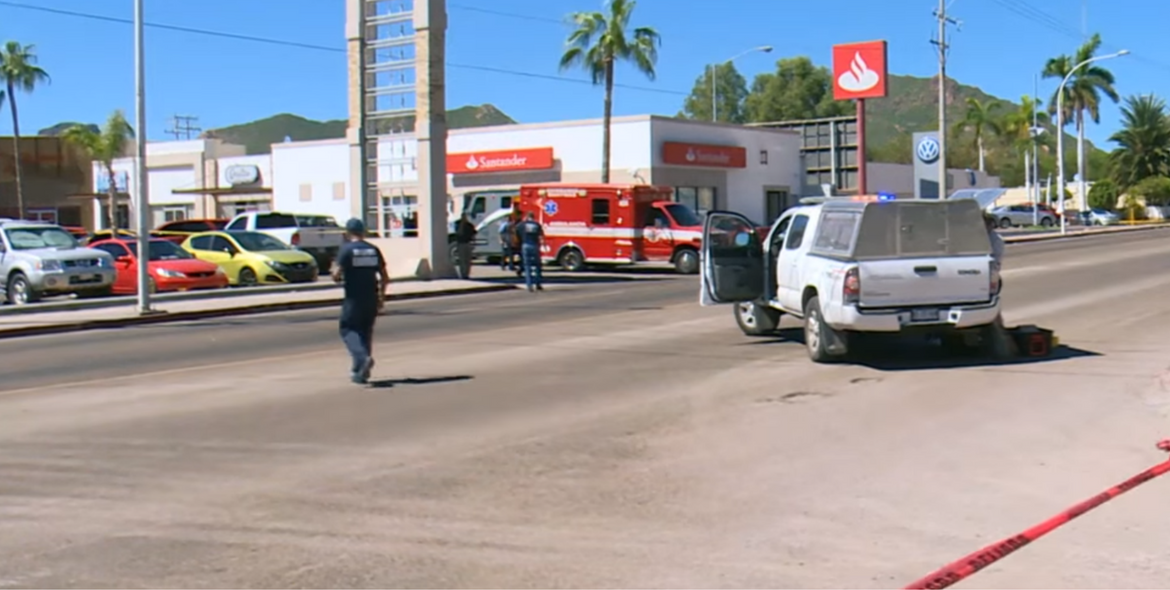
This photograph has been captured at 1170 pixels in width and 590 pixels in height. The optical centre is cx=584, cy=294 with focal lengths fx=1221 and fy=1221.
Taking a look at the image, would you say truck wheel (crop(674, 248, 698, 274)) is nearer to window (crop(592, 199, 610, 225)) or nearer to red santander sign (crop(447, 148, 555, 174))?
window (crop(592, 199, 610, 225))

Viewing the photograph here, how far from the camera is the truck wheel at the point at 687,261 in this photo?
104 feet

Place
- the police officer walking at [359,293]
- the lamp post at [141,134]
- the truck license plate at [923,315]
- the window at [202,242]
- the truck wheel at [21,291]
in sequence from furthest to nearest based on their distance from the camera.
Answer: the window at [202,242]
the truck wheel at [21,291]
the lamp post at [141,134]
the truck license plate at [923,315]
the police officer walking at [359,293]

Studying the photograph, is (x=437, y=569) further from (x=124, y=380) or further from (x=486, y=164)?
(x=486, y=164)

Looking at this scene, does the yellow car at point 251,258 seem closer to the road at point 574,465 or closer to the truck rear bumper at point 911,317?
the road at point 574,465

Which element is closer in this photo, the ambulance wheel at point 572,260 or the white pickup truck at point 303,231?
the white pickup truck at point 303,231

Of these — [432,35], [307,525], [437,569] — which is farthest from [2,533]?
[432,35]

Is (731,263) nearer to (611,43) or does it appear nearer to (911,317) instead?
(911,317)

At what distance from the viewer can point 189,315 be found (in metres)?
21.5

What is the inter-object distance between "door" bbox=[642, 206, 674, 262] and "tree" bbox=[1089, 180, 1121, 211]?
73059 mm

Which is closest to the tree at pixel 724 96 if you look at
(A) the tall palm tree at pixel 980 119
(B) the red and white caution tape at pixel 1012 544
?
(A) the tall palm tree at pixel 980 119

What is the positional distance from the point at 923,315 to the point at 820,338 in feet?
3.67

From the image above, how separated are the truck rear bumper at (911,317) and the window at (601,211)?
20.2 metres

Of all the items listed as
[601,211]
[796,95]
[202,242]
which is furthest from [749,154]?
[796,95]

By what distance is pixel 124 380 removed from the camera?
42.8ft
